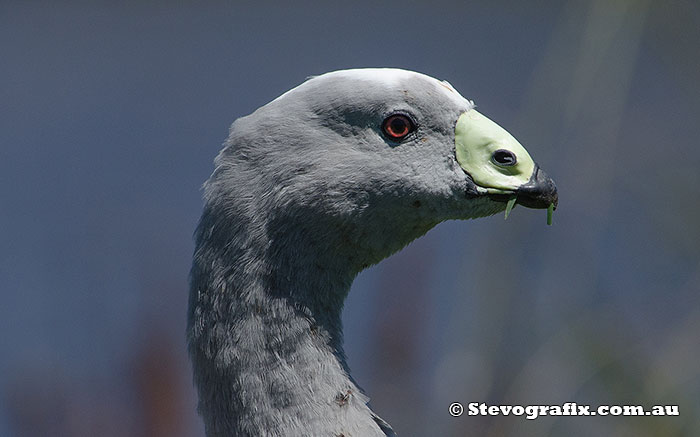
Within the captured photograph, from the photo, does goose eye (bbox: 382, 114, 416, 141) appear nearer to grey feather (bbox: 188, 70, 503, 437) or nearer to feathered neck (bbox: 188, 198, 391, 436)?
grey feather (bbox: 188, 70, 503, 437)

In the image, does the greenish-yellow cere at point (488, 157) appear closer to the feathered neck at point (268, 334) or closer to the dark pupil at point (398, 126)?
the dark pupil at point (398, 126)

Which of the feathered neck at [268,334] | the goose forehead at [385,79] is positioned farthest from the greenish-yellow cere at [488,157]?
the feathered neck at [268,334]

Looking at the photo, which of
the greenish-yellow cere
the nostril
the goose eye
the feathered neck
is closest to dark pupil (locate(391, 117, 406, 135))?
the goose eye

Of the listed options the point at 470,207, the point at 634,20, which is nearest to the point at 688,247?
the point at 634,20

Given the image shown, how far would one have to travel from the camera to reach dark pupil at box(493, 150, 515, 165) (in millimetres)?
2785

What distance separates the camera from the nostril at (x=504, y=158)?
9.13ft

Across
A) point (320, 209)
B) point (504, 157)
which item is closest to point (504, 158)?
point (504, 157)

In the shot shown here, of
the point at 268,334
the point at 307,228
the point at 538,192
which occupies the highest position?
the point at 538,192

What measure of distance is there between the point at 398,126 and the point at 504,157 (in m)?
0.32

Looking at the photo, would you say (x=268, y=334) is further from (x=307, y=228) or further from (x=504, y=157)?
(x=504, y=157)

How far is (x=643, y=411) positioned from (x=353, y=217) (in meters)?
1.87

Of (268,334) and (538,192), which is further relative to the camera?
(538,192)

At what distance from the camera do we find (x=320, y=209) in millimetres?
2764

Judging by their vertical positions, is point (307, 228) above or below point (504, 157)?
below
